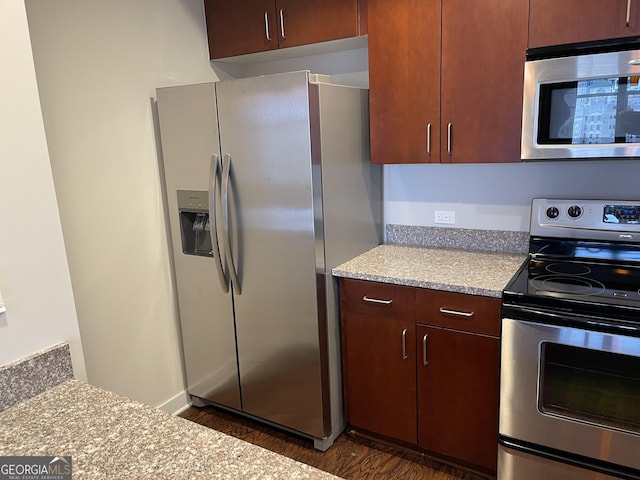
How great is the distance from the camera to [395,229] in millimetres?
2732

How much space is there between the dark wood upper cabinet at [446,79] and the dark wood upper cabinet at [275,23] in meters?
0.16

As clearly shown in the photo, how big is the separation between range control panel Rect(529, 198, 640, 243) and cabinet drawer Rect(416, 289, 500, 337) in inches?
22.7

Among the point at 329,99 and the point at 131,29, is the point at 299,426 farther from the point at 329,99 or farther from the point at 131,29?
the point at 131,29

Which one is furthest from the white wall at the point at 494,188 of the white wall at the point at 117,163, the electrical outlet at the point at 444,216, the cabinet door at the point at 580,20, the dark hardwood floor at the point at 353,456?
the white wall at the point at 117,163

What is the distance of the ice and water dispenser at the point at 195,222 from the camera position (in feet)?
8.09

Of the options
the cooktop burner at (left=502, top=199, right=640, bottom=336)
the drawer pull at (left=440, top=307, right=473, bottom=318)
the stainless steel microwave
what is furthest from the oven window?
the stainless steel microwave

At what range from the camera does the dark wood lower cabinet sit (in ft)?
6.66

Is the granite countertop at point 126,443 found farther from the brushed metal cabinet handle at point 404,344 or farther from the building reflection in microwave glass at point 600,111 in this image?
the building reflection in microwave glass at point 600,111

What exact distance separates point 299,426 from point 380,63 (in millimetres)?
1790

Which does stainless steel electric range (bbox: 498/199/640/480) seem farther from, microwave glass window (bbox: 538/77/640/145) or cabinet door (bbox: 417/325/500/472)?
microwave glass window (bbox: 538/77/640/145)

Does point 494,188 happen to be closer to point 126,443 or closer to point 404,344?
point 404,344

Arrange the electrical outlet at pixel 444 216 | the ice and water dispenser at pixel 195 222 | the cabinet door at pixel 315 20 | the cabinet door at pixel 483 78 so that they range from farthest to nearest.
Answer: the electrical outlet at pixel 444 216, the ice and water dispenser at pixel 195 222, the cabinet door at pixel 315 20, the cabinet door at pixel 483 78

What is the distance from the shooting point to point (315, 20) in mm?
2396

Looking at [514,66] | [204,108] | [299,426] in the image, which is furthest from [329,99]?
[299,426]
